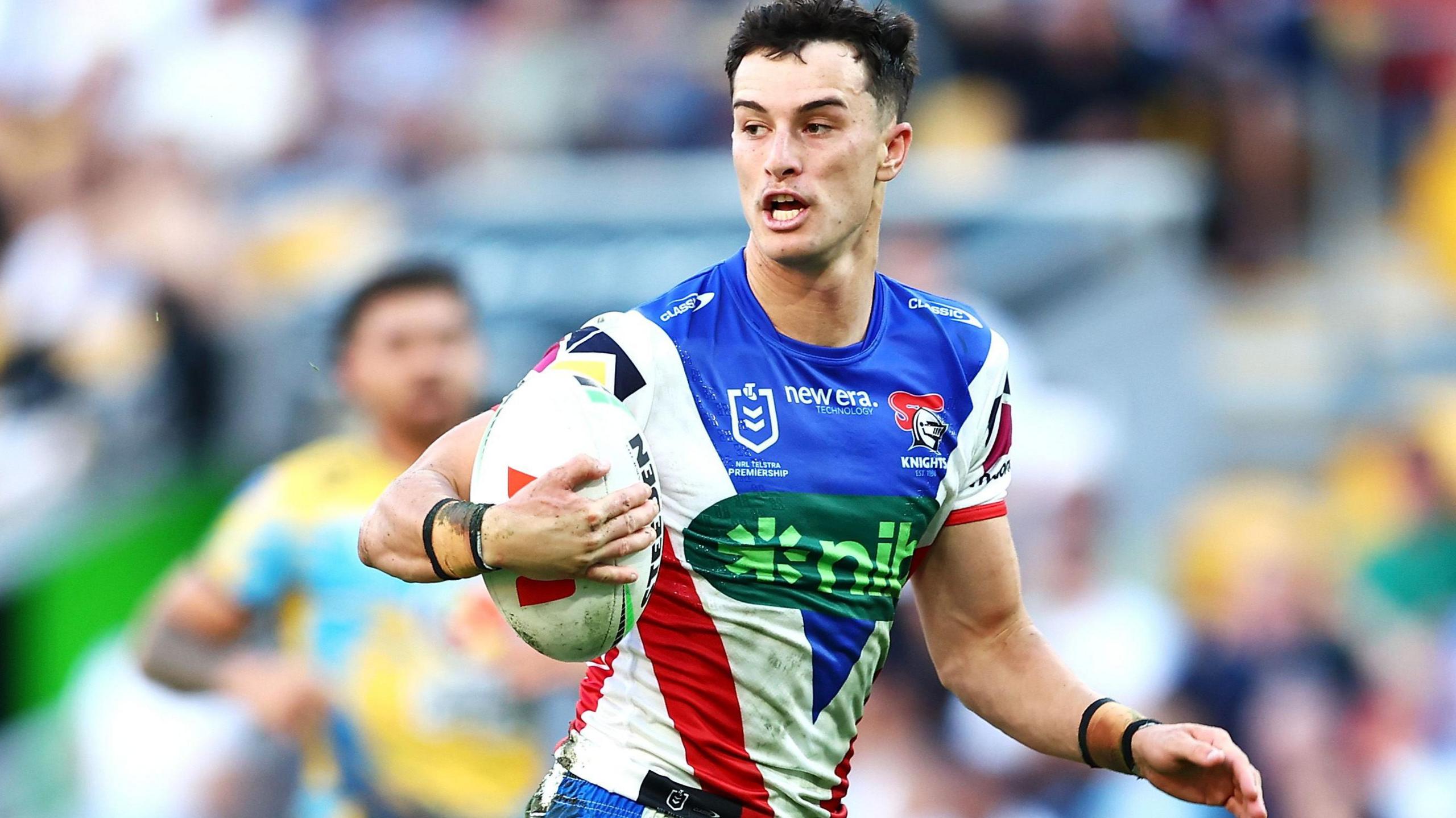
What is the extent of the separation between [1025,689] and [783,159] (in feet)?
4.61

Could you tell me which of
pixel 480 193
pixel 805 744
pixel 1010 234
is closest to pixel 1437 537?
pixel 1010 234

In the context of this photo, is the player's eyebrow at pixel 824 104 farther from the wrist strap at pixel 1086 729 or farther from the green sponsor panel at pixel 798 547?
the wrist strap at pixel 1086 729

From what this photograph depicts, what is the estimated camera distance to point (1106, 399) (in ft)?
30.2

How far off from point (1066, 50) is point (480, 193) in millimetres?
4130

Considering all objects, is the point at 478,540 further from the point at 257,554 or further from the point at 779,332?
the point at 257,554

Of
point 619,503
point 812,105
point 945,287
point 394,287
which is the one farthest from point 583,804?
point 945,287

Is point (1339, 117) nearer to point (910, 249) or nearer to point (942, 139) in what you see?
point (942, 139)

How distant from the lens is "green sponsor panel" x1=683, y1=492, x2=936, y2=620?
3.71 metres

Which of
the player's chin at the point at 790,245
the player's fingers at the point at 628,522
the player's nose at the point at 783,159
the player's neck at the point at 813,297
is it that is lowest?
the player's fingers at the point at 628,522

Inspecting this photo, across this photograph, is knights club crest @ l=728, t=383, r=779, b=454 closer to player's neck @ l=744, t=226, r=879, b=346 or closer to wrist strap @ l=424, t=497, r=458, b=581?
player's neck @ l=744, t=226, r=879, b=346

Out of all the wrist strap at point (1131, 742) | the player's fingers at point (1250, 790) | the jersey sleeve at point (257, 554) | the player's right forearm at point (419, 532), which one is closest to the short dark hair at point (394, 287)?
the jersey sleeve at point (257, 554)

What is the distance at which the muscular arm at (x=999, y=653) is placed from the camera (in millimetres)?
4051

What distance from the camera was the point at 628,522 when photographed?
10.4 feet

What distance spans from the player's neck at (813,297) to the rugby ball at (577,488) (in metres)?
0.61
